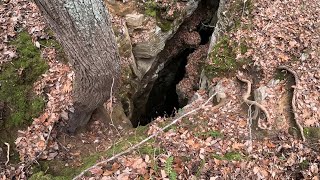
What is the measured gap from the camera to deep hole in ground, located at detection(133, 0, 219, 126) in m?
12.7

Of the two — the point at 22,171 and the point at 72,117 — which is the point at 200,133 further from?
the point at 22,171

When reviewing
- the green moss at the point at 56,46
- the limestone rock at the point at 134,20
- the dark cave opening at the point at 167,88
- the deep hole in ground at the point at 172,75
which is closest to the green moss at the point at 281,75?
the limestone rock at the point at 134,20

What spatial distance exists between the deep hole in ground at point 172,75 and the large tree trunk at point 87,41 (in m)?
7.04

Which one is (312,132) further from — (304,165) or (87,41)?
(87,41)

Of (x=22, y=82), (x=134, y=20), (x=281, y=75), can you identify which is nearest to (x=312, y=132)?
(x=281, y=75)

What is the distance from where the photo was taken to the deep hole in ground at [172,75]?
41.7 ft

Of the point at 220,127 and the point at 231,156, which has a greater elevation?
the point at 220,127

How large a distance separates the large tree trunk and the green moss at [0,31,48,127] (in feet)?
4.41

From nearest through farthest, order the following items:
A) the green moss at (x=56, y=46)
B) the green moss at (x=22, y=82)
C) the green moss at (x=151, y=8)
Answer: the green moss at (x=22, y=82)
the green moss at (x=56, y=46)
the green moss at (x=151, y=8)

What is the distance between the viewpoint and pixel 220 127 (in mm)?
6312

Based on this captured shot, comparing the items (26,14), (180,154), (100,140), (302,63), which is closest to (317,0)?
(302,63)

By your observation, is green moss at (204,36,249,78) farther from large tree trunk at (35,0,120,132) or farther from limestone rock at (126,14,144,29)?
large tree trunk at (35,0,120,132)

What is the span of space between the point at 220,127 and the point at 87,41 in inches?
135

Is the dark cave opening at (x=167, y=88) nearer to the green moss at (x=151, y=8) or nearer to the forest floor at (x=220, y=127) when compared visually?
the green moss at (x=151, y=8)
